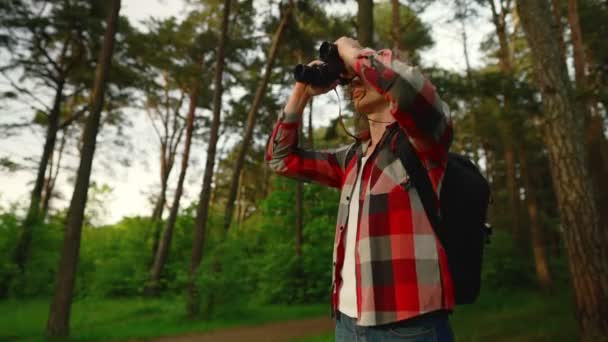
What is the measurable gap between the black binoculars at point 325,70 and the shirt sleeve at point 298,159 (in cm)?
20

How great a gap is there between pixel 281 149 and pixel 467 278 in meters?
0.91

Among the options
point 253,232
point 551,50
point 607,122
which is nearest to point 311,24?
point 253,232

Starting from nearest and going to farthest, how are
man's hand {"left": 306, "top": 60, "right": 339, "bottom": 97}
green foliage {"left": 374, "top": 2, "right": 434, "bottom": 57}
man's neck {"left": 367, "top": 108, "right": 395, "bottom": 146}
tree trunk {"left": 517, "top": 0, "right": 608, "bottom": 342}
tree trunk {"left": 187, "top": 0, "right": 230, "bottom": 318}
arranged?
man's neck {"left": 367, "top": 108, "right": 395, "bottom": 146}, man's hand {"left": 306, "top": 60, "right": 339, "bottom": 97}, tree trunk {"left": 517, "top": 0, "right": 608, "bottom": 342}, tree trunk {"left": 187, "top": 0, "right": 230, "bottom": 318}, green foliage {"left": 374, "top": 2, "right": 434, "bottom": 57}

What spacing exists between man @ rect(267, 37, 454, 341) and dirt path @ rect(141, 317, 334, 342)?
6872mm

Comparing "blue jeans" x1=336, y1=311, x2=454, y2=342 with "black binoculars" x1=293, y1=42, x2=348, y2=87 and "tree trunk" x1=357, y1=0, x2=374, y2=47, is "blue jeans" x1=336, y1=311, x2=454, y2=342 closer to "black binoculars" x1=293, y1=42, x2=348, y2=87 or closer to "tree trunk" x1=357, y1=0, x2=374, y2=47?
"black binoculars" x1=293, y1=42, x2=348, y2=87

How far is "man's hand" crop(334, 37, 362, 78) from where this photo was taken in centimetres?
130

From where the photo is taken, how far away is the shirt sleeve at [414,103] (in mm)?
1124

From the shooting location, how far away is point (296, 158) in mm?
1761

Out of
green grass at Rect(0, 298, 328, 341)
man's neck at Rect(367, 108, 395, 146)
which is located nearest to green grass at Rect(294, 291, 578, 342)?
green grass at Rect(0, 298, 328, 341)

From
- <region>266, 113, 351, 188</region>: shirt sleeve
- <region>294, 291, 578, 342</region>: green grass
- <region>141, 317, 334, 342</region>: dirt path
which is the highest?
<region>266, 113, 351, 188</region>: shirt sleeve

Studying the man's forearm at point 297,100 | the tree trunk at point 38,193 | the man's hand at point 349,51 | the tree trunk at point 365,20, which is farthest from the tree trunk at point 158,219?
the man's hand at point 349,51

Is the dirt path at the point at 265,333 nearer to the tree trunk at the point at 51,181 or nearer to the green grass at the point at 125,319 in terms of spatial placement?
the green grass at the point at 125,319

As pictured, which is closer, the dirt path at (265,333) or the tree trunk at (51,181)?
the dirt path at (265,333)

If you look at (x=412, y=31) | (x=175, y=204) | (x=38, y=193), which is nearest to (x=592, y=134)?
(x=412, y=31)
